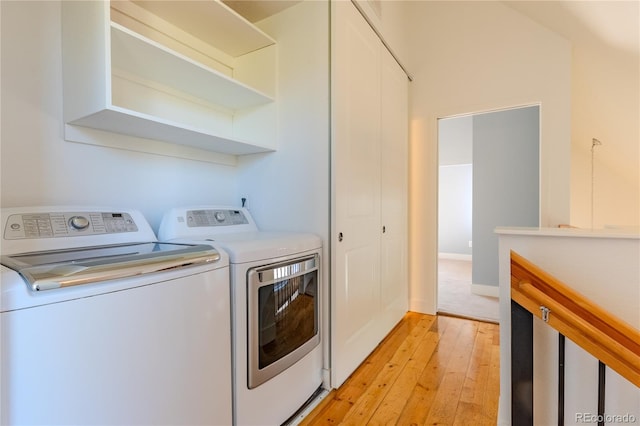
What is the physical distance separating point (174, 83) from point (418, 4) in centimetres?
270

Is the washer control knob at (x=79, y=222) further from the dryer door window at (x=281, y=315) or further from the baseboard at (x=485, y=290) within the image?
the baseboard at (x=485, y=290)

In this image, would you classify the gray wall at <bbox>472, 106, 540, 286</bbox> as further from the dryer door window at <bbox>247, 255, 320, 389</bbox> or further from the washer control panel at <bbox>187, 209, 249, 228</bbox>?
the washer control panel at <bbox>187, 209, 249, 228</bbox>

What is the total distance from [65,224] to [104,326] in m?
0.61

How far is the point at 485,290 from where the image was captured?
3674 mm

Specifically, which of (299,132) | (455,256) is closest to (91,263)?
(299,132)

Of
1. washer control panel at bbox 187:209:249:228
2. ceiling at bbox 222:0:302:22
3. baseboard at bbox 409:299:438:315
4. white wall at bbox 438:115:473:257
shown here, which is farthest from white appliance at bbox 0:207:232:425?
white wall at bbox 438:115:473:257

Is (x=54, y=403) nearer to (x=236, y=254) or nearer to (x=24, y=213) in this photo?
(x=236, y=254)

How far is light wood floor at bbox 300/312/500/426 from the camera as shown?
1547mm

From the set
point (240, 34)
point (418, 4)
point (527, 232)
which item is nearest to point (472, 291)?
point (527, 232)

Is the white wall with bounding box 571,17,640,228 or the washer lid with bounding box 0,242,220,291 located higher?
the white wall with bounding box 571,17,640,228

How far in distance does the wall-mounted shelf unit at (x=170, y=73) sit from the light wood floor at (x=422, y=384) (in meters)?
1.54

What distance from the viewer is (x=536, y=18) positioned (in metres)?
2.48

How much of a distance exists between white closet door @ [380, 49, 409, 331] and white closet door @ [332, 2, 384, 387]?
140mm

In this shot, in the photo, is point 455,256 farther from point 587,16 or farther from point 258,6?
point 258,6
